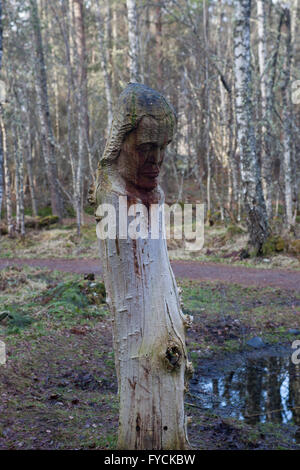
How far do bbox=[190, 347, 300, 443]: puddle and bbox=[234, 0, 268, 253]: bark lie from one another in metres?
6.79

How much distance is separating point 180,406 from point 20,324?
15.7 feet

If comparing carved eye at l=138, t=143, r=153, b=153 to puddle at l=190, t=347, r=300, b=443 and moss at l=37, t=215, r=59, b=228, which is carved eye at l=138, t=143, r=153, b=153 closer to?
puddle at l=190, t=347, r=300, b=443

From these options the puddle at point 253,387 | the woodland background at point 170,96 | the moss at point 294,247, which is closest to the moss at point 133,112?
the puddle at point 253,387

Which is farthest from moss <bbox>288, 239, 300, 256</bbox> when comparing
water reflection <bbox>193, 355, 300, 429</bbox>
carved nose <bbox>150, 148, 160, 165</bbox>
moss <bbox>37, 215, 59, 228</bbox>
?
carved nose <bbox>150, 148, 160, 165</bbox>

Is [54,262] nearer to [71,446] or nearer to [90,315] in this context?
[90,315]

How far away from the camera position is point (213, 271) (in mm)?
12641

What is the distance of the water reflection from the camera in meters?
4.92

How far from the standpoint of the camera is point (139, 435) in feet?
9.56

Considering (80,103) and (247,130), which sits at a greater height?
(80,103)

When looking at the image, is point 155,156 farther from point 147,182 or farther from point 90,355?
point 90,355

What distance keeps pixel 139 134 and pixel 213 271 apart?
33.5 feet

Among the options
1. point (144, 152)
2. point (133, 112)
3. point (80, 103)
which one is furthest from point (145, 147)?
point (80, 103)

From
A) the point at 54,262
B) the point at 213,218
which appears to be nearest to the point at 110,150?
the point at 54,262
